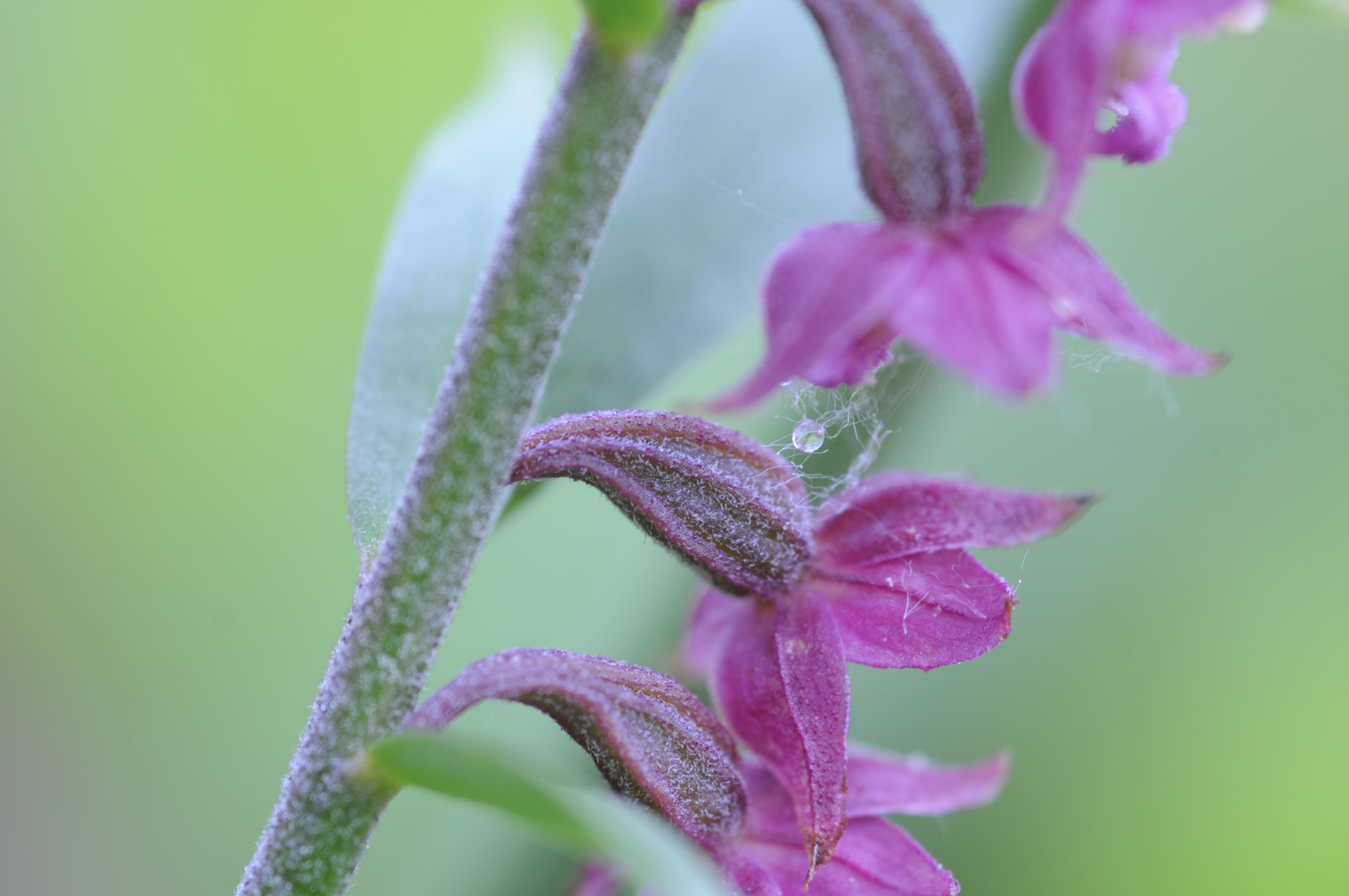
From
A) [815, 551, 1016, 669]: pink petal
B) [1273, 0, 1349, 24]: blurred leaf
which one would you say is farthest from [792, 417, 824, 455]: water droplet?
[1273, 0, 1349, 24]: blurred leaf

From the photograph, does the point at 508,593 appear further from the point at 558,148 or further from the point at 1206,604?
the point at 558,148

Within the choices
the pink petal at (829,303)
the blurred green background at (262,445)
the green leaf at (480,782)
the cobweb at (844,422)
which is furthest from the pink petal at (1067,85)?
the blurred green background at (262,445)

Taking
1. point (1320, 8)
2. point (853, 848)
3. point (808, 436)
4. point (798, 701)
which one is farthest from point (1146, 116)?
point (853, 848)

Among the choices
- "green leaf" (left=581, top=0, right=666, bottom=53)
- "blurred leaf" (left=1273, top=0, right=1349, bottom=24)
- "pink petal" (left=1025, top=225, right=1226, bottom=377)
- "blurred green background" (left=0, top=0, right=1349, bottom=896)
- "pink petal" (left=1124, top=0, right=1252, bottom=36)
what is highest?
"blurred leaf" (left=1273, top=0, right=1349, bottom=24)

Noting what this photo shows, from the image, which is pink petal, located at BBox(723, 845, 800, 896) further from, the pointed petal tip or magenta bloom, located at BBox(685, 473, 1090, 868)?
the pointed petal tip

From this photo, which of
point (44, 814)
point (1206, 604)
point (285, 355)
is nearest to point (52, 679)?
point (44, 814)

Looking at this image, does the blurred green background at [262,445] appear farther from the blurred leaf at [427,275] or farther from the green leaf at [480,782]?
the green leaf at [480,782]
